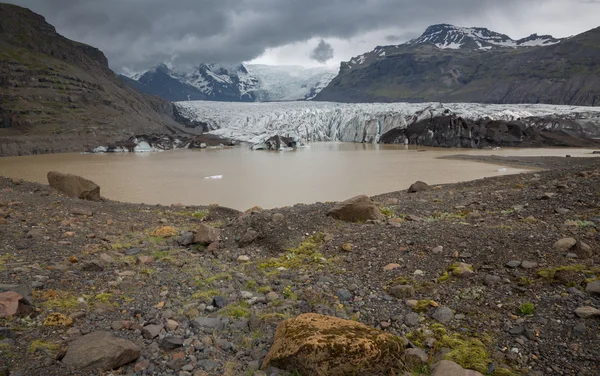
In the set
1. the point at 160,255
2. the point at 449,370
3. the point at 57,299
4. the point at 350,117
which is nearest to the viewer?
the point at 449,370

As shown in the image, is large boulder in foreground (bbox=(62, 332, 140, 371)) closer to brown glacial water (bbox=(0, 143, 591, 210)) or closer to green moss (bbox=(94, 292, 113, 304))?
green moss (bbox=(94, 292, 113, 304))

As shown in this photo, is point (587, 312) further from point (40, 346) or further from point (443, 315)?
point (40, 346)

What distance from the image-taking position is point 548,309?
380 cm

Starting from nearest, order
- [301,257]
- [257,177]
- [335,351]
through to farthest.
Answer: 1. [335,351]
2. [301,257]
3. [257,177]

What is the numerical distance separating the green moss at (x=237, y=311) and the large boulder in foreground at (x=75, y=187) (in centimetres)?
1018

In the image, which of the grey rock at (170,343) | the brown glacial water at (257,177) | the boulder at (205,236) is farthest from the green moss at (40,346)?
the brown glacial water at (257,177)

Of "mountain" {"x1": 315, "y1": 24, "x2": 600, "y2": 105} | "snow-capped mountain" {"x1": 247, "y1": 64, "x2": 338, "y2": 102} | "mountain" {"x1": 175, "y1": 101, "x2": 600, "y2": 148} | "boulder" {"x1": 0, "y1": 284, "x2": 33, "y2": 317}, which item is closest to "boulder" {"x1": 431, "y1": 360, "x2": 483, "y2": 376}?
"boulder" {"x1": 0, "y1": 284, "x2": 33, "y2": 317}

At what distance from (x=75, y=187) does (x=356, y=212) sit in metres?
9.71

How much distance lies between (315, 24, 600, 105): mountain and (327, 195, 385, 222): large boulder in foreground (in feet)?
346

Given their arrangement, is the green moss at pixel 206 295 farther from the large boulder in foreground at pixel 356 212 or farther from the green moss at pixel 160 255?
the large boulder in foreground at pixel 356 212

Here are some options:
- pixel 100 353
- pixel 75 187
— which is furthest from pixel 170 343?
pixel 75 187

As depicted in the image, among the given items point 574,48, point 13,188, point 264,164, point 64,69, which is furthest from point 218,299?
point 574,48

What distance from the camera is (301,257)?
6.35 meters

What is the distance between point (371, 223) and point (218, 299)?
402 centimetres
